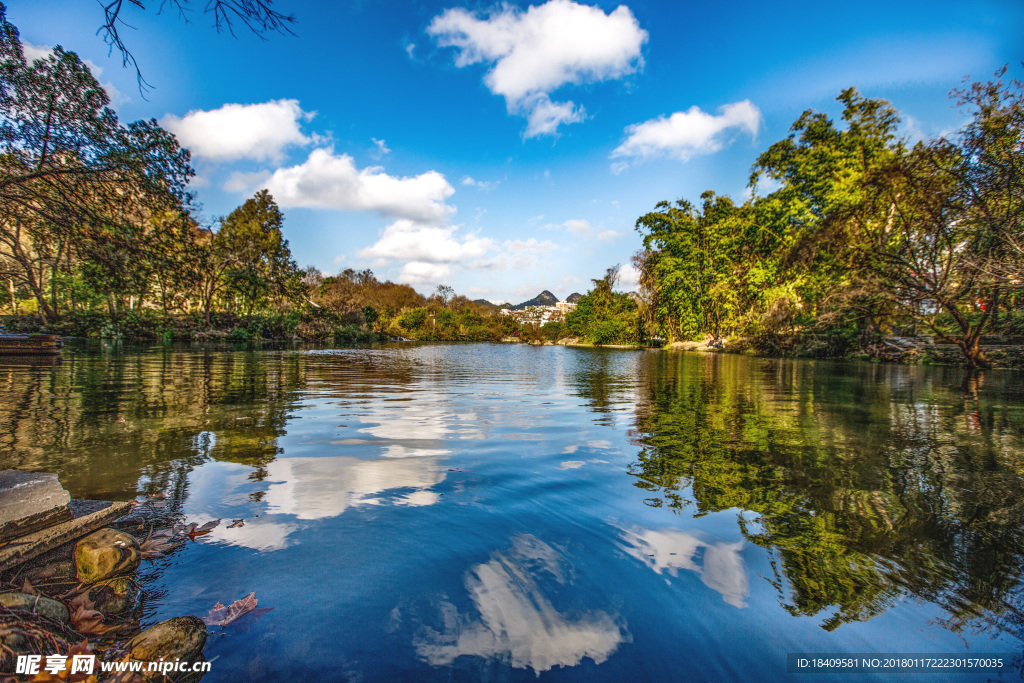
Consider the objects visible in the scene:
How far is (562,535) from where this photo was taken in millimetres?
2850

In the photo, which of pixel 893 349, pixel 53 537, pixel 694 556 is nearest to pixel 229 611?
pixel 53 537

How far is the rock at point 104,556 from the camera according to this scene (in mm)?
2248

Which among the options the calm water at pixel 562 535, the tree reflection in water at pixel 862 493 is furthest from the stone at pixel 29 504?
the tree reflection in water at pixel 862 493

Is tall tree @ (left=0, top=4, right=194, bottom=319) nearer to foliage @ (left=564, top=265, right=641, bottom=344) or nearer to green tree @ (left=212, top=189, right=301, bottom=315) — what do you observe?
green tree @ (left=212, top=189, right=301, bottom=315)

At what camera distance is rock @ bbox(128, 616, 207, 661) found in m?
1.71

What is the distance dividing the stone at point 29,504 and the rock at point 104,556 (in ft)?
0.75

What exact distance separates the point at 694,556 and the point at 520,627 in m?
1.21

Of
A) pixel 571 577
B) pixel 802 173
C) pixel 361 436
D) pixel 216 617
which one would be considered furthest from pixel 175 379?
pixel 802 173

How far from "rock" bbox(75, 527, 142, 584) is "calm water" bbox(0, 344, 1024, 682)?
225mm

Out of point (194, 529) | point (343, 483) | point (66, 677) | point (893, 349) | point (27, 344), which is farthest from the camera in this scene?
point (893, 349)

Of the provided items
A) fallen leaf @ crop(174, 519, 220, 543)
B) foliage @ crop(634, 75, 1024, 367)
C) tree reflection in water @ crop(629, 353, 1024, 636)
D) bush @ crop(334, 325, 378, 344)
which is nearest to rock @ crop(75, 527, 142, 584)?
fallen leaf @ crop(174, 519, 220, 543)

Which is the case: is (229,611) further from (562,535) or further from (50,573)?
(562,535)

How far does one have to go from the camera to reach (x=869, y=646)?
6.18 feet

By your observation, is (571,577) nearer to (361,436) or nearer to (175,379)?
(361,436)
